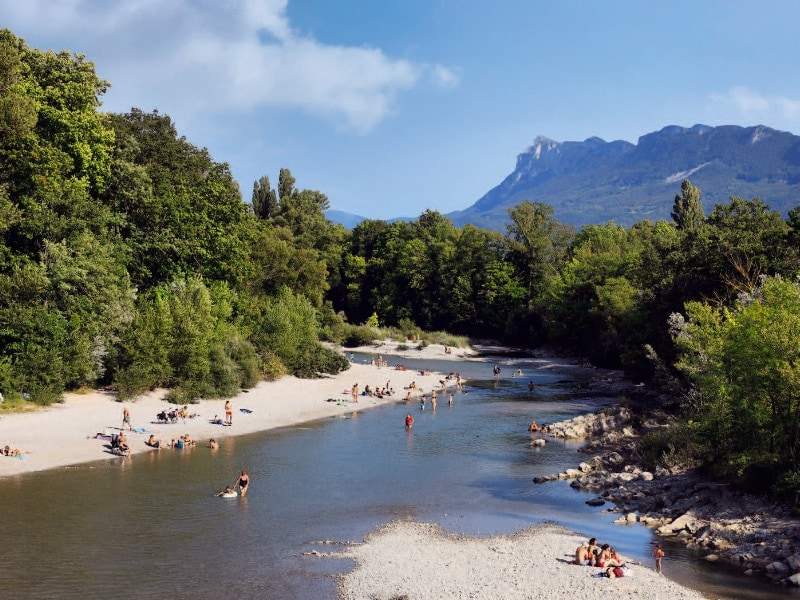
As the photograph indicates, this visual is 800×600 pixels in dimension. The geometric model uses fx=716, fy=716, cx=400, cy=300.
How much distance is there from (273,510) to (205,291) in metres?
31.6

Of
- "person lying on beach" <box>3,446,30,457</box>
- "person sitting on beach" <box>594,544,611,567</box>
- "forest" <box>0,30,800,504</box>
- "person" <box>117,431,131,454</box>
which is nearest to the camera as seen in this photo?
"person sitting on beach" <box>594,544,611,567</box>

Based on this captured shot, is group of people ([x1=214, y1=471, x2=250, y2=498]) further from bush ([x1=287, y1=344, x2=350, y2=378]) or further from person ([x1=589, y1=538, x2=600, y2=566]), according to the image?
bush ([x1=287, y1=344, x2=350, y2=378])

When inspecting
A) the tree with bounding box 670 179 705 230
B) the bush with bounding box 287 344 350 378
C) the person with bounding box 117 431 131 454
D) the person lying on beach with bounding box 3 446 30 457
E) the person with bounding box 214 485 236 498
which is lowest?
the person with bounding box 214 485 236 498

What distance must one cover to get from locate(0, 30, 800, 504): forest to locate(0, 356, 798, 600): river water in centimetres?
755

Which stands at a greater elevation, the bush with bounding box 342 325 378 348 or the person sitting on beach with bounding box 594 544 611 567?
the bush with bounding box 342 325 378 348

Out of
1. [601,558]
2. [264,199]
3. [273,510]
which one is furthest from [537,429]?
[264,199]

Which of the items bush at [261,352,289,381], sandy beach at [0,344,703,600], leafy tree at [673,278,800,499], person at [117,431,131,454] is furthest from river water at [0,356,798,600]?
bush at [261,352,289,381]

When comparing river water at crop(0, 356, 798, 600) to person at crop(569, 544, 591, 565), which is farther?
person at crop(569, 544, 591, 565)

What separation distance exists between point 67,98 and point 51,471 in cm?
2951

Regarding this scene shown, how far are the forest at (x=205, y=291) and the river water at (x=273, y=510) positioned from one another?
24.8ft

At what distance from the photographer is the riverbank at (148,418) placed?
123 ft

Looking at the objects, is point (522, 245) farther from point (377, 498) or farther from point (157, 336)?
point (377, 498)

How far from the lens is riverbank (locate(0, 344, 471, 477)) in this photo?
37.5 meters

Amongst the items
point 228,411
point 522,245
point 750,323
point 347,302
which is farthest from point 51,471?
point 347,302
